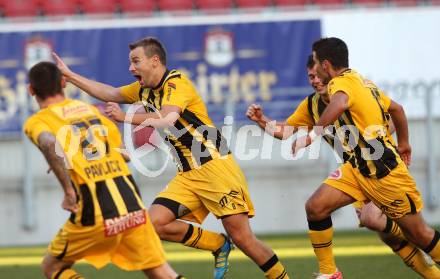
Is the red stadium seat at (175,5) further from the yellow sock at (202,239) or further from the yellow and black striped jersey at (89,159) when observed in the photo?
the yellow and black striped jersey at (89,159)

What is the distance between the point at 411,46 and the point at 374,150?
8405 millimetres

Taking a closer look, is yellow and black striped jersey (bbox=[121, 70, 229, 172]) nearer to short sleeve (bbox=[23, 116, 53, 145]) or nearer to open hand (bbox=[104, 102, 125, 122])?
open hand (bbox=[104, 102, 125, 122])

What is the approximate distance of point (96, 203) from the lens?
568cm

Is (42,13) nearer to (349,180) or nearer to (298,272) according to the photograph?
(298,272)

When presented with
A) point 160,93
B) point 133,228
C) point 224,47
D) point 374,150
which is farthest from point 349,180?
point 224,47

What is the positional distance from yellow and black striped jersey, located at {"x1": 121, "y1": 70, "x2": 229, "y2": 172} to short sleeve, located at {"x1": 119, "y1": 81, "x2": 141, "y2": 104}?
1.8 inches

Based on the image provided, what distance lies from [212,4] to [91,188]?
11.0 meters

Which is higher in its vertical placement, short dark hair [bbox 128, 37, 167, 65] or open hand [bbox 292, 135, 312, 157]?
short dark hair [bbox 128, 37, 167, 65]

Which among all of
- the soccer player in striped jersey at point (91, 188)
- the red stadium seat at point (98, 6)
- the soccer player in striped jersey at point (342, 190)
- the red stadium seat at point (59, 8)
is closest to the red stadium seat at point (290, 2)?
the red stadium seat at point (98, 6)

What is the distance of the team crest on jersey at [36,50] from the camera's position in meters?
14.6

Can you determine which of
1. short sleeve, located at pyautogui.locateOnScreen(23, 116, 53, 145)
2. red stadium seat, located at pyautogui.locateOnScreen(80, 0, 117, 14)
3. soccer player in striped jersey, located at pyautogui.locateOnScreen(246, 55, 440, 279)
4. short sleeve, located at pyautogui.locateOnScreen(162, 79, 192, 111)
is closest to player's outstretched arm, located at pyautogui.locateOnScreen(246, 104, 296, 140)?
soccer player in striped jersey, located at pyautogui.locateOnScreen(246, 55, 440, 279)

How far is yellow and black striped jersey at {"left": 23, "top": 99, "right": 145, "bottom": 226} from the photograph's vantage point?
567 cm

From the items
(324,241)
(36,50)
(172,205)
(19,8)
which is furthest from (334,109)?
(19,8)

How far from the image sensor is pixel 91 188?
18.7 ft
